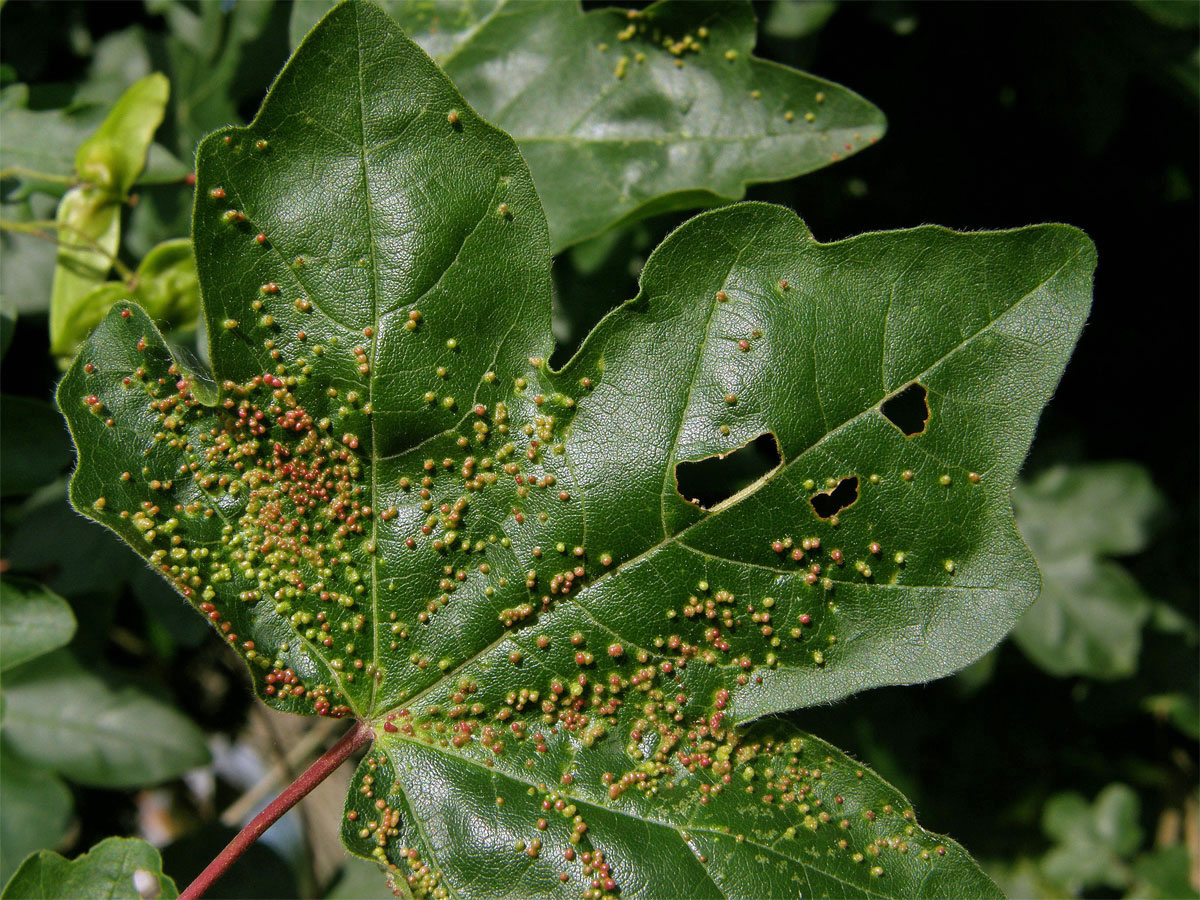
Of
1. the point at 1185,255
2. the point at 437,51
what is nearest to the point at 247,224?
A: the point at 437,51

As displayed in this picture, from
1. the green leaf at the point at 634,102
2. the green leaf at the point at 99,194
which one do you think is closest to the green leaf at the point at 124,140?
the green leaf at the point at 99,194

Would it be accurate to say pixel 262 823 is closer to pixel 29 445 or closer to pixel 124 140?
pixel 29 445

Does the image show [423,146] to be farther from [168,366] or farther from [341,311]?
[168,366]

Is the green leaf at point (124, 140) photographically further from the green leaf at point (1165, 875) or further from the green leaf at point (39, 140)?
the green leaf at point (1165, 875)

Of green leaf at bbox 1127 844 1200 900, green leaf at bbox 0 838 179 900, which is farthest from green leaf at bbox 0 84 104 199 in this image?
green leaf at bbox 1127 844 1200 900

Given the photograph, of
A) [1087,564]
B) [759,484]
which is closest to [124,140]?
[759,484]

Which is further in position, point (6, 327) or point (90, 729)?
point (90, 729)

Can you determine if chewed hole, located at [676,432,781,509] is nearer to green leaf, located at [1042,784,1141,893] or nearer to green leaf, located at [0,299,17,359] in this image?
green leaf, located at [0,299,17,359]
